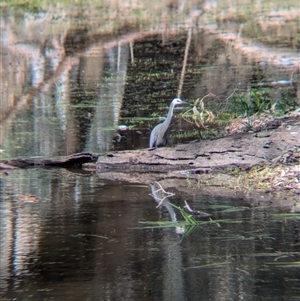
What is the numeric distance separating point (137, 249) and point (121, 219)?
0.94 metres

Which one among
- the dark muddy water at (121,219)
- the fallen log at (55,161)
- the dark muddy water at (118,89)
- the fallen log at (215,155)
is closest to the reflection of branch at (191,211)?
the dark muddy water at (121,219)

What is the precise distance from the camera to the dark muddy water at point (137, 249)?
5.89m

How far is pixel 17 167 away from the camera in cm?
1013

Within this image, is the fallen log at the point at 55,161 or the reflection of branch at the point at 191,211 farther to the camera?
the fallen log at the point at 55,161

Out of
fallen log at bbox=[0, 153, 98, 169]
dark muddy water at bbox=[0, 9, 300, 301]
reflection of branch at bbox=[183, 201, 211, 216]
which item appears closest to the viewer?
dark muddy water at bbox=[0, 9, 300, 301]

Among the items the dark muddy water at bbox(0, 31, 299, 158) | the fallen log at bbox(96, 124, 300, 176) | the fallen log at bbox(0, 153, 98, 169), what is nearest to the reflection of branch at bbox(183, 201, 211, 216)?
the fallen log at bbox(96, 124, 300, 176)

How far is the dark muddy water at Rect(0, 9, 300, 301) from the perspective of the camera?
6.01 meters

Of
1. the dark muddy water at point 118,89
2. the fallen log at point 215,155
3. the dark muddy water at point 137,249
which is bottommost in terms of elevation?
the dark muddy water at point 137,249

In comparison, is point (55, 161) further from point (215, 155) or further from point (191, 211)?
point (191, 211)

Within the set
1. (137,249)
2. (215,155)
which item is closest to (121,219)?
(137,249)

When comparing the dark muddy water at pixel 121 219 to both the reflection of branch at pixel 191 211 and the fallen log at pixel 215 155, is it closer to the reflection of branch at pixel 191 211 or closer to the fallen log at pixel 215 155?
the reflection of branch at pixel 191 211

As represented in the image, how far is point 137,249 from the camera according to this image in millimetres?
6781

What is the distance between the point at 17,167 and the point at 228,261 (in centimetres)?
428

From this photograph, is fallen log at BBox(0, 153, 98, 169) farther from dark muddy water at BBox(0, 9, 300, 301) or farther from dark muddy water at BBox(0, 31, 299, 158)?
dark muddy water at BBox(0, 31, 299, 158)
